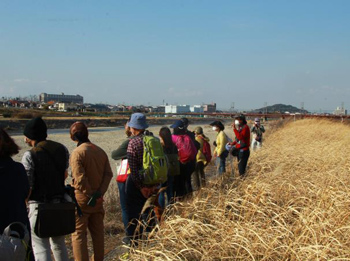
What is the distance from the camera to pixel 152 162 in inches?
168

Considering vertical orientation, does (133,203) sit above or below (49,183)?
below

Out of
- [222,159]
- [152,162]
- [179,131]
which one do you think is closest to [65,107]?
[222,159]

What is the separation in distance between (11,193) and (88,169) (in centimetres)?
143

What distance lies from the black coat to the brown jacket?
3.96ft

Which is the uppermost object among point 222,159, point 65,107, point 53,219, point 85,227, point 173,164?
point 65,107

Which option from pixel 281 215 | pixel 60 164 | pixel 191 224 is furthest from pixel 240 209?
pixel 60 164

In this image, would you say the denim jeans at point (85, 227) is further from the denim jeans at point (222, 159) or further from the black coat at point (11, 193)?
the denim jeans at point (222, 159)

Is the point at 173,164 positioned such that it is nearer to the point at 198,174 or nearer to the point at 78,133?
the point at 78,133

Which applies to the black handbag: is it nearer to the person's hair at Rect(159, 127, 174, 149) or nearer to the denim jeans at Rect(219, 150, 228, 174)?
the person's hair at Rect(159, 127, 174, 149)

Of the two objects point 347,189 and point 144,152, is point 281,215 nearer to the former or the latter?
point 347,189

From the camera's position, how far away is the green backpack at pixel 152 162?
4273 mm

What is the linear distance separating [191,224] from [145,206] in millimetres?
837

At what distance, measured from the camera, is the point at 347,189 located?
4867 millimetres

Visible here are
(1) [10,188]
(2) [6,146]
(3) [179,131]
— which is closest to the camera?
(1) [10,188]
